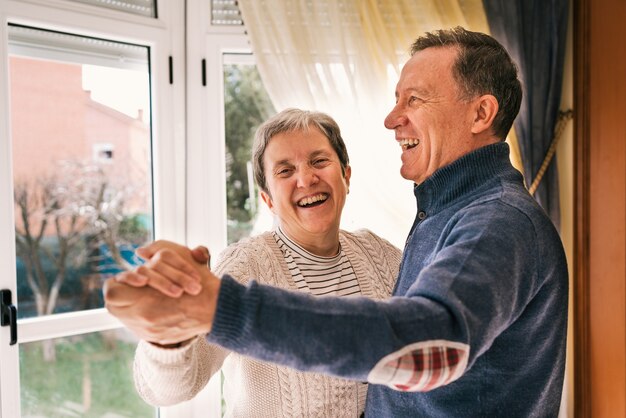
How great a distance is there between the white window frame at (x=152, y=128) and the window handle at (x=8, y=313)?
22 millimetres

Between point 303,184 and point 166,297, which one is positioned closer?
point 166,297

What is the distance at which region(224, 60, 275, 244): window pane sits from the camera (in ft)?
9.62

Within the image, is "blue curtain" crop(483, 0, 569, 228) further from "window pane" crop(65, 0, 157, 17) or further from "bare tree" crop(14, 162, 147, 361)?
"bare tree" crop(14, 162, 147, 361)

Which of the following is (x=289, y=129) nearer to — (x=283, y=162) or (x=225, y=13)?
(x=283, y=162)

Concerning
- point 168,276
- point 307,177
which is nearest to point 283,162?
point 307,177

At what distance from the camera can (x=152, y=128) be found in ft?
9.09

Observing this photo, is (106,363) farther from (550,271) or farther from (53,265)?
(550,271)

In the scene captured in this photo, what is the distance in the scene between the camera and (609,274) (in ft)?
8.82

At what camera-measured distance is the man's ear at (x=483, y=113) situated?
1.23m

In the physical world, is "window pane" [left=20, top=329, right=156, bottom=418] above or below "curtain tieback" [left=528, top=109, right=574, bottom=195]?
below

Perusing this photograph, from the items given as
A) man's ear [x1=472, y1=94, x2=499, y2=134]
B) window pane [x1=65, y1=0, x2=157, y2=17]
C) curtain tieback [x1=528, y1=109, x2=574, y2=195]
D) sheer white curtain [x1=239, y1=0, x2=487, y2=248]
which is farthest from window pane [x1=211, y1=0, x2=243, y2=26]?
man's ear [x1=472, y1=94, x2=499, y2=134]

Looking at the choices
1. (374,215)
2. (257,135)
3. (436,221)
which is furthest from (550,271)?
(374,215)

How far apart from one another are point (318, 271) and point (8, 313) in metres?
1.25

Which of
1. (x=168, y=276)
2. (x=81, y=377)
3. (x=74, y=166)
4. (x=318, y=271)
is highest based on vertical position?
(x=74, y=166)
